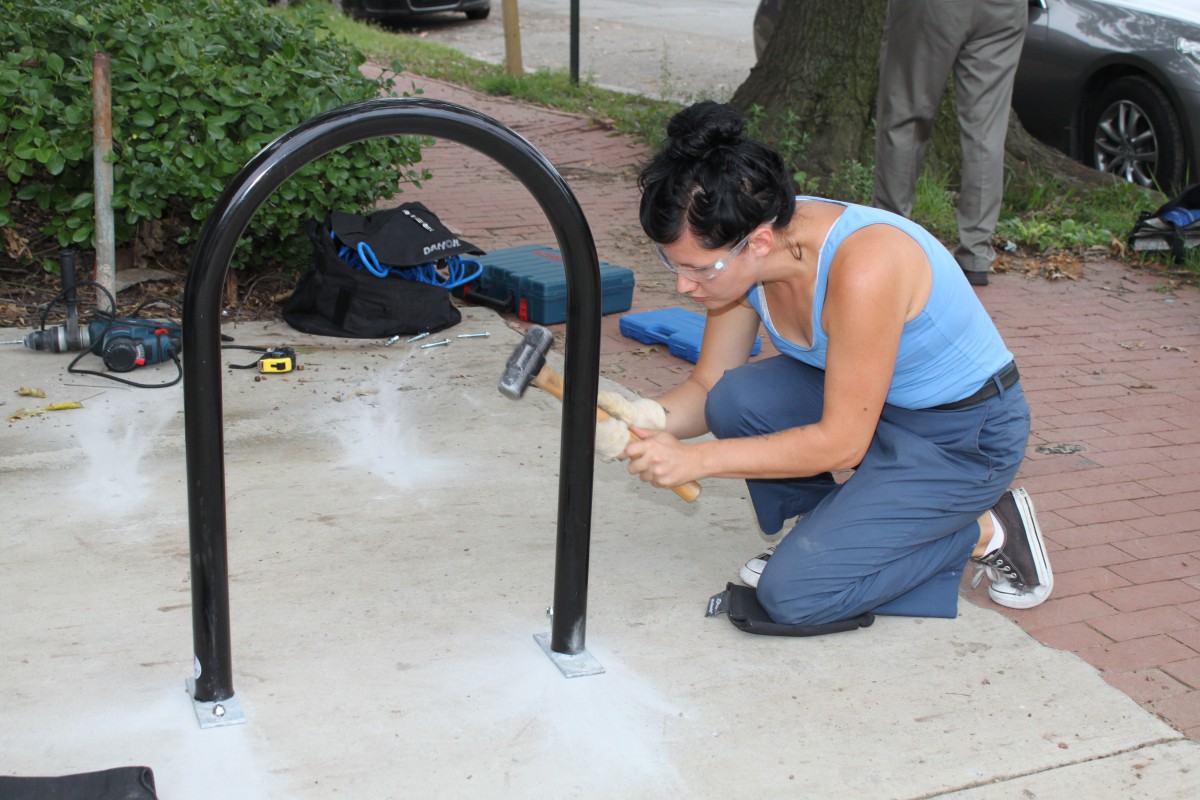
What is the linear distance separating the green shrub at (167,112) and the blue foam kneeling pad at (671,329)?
1.11m

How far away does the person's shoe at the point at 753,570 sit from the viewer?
3014 millimetres

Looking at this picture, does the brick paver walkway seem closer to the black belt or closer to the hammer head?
the black belt

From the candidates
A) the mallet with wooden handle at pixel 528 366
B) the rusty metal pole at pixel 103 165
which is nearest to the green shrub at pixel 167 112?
the rusty metal pole at pixel 103 165

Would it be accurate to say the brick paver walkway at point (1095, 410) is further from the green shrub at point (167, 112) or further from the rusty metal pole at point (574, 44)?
the rusty metal pole at point (574, 44)

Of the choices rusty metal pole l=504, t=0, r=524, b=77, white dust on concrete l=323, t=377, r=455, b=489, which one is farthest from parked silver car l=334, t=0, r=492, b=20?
white dust on concrete l=323, t=377, r=455, b=489

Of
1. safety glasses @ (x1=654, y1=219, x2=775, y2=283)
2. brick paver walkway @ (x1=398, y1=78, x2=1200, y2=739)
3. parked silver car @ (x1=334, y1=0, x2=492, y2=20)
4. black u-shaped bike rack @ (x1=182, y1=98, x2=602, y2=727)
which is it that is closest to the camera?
black u-shaped bike rack @ (x1=182, y1=98, x2=602, y2=727)

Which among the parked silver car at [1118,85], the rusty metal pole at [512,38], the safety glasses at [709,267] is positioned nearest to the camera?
the safety glasses at [709,267]

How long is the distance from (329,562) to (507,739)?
2.64ft

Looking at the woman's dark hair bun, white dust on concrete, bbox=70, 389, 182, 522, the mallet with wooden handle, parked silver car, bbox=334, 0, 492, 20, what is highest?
the woman's dark hair bun

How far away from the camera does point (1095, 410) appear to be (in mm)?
4305

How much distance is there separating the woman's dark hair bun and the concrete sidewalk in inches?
41.2

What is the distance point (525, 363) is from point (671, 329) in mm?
2182

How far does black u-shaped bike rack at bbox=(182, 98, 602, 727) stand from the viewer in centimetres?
204

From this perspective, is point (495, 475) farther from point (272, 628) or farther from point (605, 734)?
point (605, 734)
